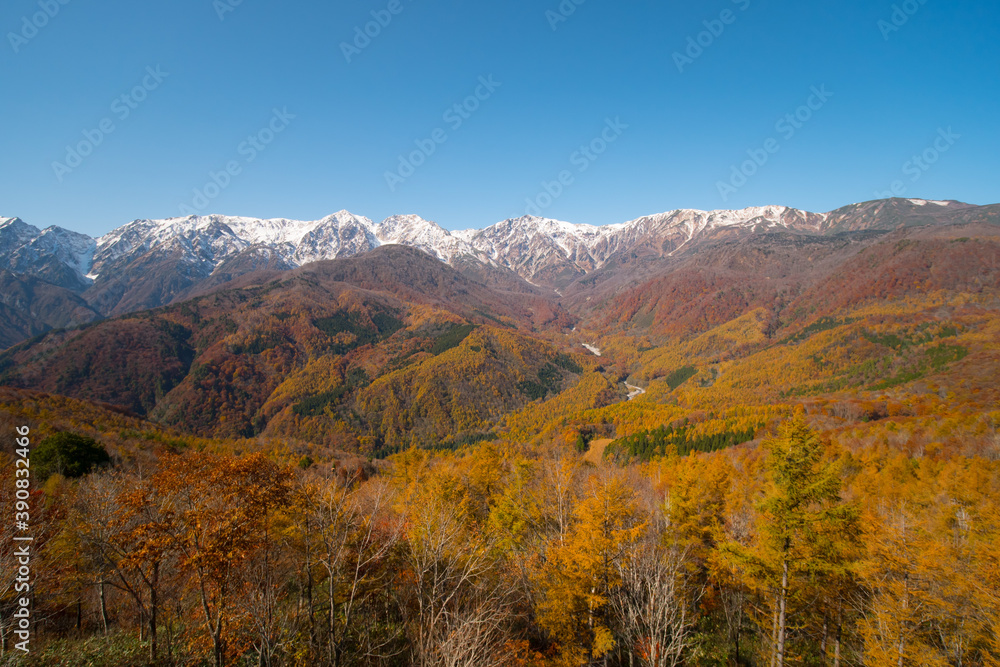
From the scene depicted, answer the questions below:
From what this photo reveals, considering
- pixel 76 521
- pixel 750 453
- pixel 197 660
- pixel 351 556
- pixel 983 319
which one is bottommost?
pixel 750 453

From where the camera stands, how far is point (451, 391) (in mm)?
182250

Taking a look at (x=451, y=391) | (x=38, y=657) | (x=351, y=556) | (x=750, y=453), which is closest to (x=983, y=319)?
(x=750, y=453)

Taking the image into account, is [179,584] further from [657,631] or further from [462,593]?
[657,631]

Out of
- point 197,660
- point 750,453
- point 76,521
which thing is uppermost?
point 76,521

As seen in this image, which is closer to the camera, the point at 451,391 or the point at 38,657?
the point at 38,657

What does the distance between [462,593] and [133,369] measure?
238 meters

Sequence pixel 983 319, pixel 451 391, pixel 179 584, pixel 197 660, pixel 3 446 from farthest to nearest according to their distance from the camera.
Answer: pixel 451 391 → pixel 983 319 → pixel 3 446 → pixel 179 584 → pixel 197 660

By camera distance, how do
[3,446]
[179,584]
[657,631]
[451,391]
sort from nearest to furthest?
[657,631], [179,584], [3,446], [451,391]

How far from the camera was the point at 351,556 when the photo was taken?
59.2 feet

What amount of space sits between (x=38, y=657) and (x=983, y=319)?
253m

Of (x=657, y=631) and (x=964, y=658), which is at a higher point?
(x=657, y=631)

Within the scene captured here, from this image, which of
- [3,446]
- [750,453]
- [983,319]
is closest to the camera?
[3,446]

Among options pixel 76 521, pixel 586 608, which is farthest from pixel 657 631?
pixel 76 521

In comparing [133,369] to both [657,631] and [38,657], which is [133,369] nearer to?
[38,657]
